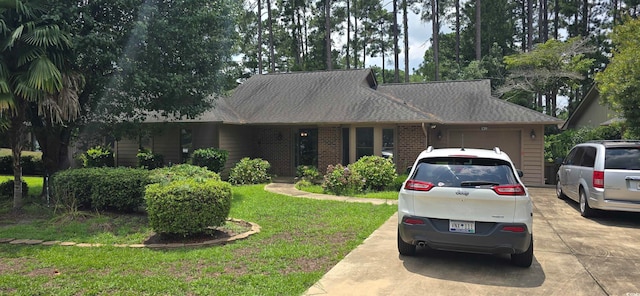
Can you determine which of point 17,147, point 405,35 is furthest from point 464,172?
point 405,35

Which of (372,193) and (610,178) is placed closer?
(610,178)

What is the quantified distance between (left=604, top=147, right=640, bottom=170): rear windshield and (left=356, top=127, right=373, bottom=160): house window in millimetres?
8173

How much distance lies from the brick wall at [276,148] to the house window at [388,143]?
167 inches

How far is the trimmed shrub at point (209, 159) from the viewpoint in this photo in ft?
48.5

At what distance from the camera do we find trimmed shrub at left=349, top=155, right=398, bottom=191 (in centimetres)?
1341

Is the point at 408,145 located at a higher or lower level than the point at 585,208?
higher

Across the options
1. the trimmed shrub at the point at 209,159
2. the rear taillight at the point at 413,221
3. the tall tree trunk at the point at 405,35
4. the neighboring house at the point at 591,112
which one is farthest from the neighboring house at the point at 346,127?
the tall tree trunk at the point at 405,35

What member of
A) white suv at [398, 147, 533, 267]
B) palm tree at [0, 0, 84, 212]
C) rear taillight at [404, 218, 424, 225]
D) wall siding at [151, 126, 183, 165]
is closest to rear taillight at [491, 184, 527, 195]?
white suv at [398, 147, 533, 267]

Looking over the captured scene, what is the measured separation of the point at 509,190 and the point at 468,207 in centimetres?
55

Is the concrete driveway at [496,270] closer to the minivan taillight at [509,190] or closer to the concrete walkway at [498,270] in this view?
the concrete walkway at [498,270]

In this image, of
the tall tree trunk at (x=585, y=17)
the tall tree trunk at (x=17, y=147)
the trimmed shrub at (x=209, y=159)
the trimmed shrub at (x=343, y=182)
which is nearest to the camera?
the tall tree trunk at (x=17, y=147)

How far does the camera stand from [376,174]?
13.4 meters

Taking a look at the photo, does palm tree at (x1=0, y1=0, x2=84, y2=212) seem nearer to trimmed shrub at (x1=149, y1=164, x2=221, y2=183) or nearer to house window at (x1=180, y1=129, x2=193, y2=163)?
trimmed shrub at (x1=149, y1=164, x2=221, y2=183)

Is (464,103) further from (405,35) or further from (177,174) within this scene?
(405,35)
